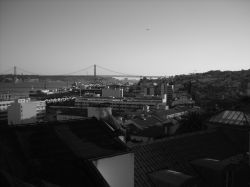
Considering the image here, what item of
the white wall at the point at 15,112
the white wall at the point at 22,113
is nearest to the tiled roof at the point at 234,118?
the white wall at the point at 22,113

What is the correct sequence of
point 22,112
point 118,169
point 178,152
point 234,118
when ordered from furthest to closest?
point 22,112 → point 234,118 → point 178,152 → point 118,169

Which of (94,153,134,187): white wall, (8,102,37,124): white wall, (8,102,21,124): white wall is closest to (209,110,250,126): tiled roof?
(94,153,134,187): white wall

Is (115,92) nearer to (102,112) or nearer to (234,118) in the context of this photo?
(102,112)

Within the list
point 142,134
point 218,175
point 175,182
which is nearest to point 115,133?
point 175,182

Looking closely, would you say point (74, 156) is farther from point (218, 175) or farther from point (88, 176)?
point (218, 175)

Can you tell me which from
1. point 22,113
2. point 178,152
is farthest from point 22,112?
point 178,152

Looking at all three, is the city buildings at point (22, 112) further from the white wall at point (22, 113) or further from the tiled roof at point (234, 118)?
the tiled roof at point (234, 118)
